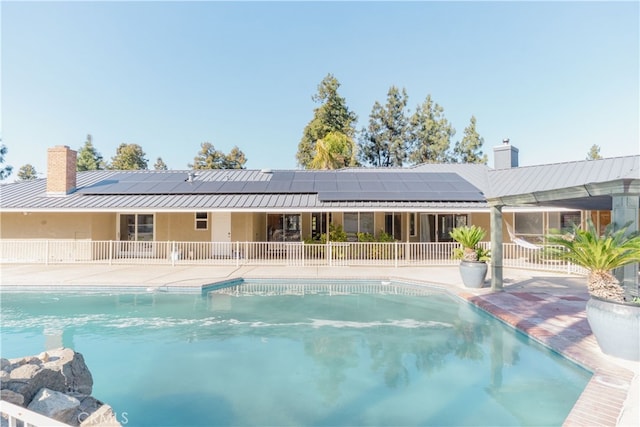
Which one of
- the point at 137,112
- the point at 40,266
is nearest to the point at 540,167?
the point at 40,266

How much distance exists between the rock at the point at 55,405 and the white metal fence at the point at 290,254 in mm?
11672

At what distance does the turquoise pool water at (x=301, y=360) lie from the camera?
4.70 m

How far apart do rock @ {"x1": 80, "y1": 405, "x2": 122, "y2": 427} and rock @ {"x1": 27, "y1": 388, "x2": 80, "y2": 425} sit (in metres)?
0.20

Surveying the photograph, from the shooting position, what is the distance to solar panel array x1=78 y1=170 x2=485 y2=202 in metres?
16.4

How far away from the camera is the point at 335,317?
9016 millimetres

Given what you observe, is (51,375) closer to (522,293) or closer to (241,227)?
(522,293)

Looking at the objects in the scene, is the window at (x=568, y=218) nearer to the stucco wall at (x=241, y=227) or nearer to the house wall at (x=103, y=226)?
the stucco wall at (x=241, y=227)

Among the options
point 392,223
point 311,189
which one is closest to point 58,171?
point 311,189

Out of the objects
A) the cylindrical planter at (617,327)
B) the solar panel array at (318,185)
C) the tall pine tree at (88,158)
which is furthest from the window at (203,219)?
the tall pine tree at (88,158)

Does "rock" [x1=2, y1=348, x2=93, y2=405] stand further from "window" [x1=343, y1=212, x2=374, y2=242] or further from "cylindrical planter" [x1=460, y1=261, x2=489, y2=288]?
"window" [x1=343, y1=212, x2=374, y2=242]

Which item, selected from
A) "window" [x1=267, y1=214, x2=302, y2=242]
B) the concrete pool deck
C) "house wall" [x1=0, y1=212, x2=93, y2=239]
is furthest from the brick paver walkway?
"house wall" [x1=0, y1=212, x2=93, y2=239]

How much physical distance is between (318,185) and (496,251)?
9753 millimetres

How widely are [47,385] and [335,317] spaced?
20.4ft

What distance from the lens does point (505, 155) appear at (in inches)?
810
